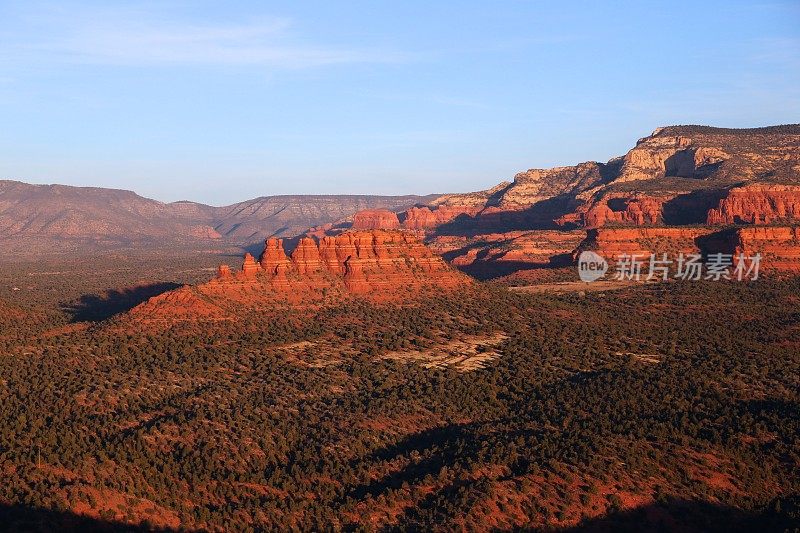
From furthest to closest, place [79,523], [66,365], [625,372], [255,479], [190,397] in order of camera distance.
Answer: [625,372] → [66,365] → [190,397] → [255,479] → [79,523]

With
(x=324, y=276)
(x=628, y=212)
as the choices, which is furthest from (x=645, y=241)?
(x=324, y=276)

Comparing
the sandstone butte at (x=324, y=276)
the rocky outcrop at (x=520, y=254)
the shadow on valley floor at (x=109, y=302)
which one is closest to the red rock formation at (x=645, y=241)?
the rocky outcrop at (x=520, y=254)

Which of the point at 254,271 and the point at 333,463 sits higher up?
the point at 254,271

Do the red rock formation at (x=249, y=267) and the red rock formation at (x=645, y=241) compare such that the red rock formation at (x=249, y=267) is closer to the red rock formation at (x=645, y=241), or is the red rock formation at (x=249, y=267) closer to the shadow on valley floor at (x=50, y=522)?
the shadow on valley floor at (x=50, y=522)

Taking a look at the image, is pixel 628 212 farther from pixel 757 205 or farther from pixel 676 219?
pixel 757 205

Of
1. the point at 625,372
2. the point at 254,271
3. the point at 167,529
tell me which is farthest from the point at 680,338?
the point at 167,529

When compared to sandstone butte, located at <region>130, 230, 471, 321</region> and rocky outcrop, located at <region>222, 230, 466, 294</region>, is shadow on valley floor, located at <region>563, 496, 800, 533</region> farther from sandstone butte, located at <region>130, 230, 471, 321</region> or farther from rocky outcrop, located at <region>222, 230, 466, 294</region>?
rocky outcrop, located at <region>222, 230, 466, 294</region>

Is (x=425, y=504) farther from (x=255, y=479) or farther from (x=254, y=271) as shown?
(x=254, y=271)
